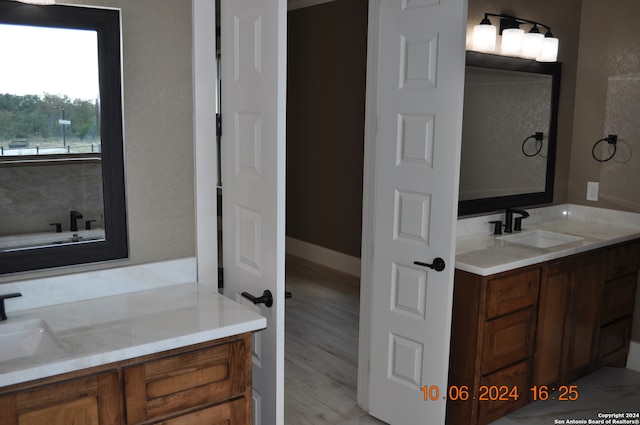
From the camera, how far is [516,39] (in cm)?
343

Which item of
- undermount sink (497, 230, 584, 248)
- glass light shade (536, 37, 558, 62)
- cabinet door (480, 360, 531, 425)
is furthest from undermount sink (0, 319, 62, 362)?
glass light shade (536, 37, 558, 62)

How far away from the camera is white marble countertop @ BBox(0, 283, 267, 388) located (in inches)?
63.3

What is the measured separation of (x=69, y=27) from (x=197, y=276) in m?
0.99

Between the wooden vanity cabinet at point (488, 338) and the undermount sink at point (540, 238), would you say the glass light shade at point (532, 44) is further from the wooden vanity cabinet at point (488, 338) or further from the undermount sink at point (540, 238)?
the wooden vanity cabinet at point (488, 338)

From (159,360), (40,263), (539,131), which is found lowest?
(159,360)

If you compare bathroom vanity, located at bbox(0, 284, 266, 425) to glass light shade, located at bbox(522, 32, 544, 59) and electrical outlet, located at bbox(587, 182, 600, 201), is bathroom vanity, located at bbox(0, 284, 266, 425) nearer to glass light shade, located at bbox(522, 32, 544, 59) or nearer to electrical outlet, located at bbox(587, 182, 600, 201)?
glass light shade, located at bbox(522, 32, 544, 59)

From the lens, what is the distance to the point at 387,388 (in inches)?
115

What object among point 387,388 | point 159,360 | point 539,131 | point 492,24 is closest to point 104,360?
point 159,360

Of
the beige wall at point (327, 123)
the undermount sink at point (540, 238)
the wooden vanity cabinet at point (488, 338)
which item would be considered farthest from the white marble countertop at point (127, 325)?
the beige wall at point (327, 123)

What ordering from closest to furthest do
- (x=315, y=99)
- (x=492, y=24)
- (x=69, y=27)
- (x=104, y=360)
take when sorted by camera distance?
(x=104, y=360), (x=69, y=27), (x=492, y=24), (x=315, y=99)

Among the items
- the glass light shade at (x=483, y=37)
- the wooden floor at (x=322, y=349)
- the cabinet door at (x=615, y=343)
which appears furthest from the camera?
the cabinet door at (x=615, y=343)

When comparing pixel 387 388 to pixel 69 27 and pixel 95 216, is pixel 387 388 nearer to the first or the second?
pixel 95 216

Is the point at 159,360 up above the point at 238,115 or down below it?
below

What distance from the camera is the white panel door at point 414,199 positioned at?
2.52 metres
